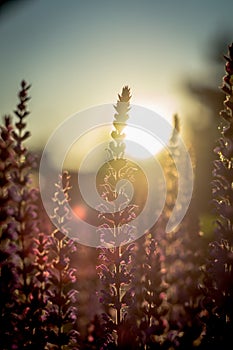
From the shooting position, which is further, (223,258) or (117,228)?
(117,228)

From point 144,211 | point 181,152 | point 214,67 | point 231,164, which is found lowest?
point 231,164

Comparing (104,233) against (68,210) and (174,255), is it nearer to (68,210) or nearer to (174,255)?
(68,210)

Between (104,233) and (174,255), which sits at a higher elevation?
(174,255)

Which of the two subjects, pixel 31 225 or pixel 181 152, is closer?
pixel 31 225

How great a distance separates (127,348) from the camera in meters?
6.20

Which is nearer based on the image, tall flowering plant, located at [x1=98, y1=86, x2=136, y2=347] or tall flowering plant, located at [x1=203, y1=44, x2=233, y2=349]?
tall flowering plant, located at [x1=203, y1=44, x2=233, y2=349]

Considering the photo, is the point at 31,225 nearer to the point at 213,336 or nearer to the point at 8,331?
the point at 8,331

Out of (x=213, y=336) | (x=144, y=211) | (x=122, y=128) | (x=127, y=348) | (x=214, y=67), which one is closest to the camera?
(x=127, y=348)

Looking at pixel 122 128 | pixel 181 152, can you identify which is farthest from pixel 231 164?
pixel 181 152

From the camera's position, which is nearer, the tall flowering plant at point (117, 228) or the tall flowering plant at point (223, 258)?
the tall flowering plant at point (223, 258)

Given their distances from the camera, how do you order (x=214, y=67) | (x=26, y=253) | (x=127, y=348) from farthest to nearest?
(x=214, y=67)
(x=26, y=253)
(x=127, y=348)

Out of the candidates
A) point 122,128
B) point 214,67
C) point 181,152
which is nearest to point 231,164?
point 122,128

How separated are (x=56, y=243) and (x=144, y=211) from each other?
4783mm

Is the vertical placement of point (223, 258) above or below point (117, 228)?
below
